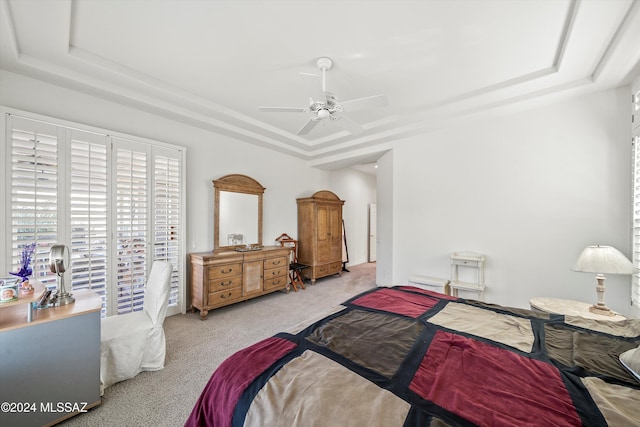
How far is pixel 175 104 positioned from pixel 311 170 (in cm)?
320

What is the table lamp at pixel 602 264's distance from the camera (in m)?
2.11

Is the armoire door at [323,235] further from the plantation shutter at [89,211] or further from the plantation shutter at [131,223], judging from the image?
the plantation shutter at [89,211]

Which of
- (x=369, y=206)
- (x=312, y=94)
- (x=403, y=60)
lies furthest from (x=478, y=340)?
(x=369, y=206)

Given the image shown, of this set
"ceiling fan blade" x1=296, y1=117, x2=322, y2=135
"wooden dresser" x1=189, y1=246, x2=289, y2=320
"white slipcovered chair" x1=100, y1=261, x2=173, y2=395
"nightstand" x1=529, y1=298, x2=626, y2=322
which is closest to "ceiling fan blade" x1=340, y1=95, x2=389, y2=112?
"ceiling fan blade" x1=296, y1=117, x2=322, y2=135

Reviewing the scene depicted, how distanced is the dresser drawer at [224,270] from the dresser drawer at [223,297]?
232mm

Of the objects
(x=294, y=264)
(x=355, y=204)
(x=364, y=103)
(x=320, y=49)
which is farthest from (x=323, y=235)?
(x=320, y=49)

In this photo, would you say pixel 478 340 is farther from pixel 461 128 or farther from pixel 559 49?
pixel 461 128

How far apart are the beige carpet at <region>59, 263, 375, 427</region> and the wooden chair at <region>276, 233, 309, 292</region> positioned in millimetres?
275

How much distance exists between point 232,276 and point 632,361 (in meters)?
3.77

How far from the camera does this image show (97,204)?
283 cm

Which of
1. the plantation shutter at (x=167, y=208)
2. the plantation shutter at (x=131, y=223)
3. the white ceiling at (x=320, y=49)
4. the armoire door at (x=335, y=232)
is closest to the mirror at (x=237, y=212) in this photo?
the plantation shutter at (x=167, y=208)

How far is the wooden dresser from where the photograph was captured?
340 centimetres

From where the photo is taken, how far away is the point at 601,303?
2236 millimetres

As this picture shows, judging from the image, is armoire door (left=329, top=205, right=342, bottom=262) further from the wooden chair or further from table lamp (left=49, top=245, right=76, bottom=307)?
table lamp (left=49, top=245, right=76, bottom=307)
